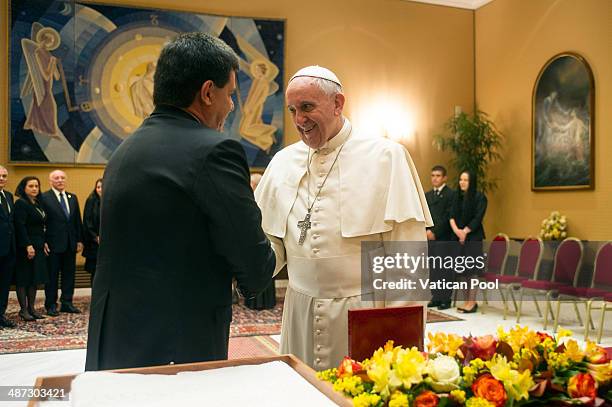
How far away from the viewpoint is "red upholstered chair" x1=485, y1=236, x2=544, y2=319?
7.23 meters

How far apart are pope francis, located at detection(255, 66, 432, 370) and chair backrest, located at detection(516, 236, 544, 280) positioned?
211 inches

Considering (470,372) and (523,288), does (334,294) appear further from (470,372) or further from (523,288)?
(523,288)

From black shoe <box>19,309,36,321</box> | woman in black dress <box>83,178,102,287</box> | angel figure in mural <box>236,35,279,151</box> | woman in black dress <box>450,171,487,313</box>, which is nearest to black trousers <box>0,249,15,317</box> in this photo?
black shoe <box>19,309,36,321</box>

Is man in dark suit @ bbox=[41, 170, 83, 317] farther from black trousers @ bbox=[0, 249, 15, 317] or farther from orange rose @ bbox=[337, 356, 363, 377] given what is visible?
orange rose @ bbox=[337, 356, 363, 377]

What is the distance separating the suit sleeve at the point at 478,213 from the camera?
25.8 feet

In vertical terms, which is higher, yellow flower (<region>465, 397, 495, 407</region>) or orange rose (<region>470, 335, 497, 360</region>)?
orange rose (<region>470, 335, 497, 360</region>)

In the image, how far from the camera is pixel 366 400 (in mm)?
1074

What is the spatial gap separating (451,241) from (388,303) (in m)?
6.05

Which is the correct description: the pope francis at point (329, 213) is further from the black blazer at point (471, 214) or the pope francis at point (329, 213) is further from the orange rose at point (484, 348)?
the black blazer at point (471, 214)

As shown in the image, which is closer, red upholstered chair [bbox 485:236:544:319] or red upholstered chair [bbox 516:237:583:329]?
red upholstered chair [bbox 516:237:583:329]

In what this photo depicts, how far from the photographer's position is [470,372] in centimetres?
120

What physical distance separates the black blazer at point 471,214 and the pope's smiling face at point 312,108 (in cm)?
591

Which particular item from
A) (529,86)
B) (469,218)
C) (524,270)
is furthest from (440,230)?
(529,86)

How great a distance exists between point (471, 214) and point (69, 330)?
499 centimetres
